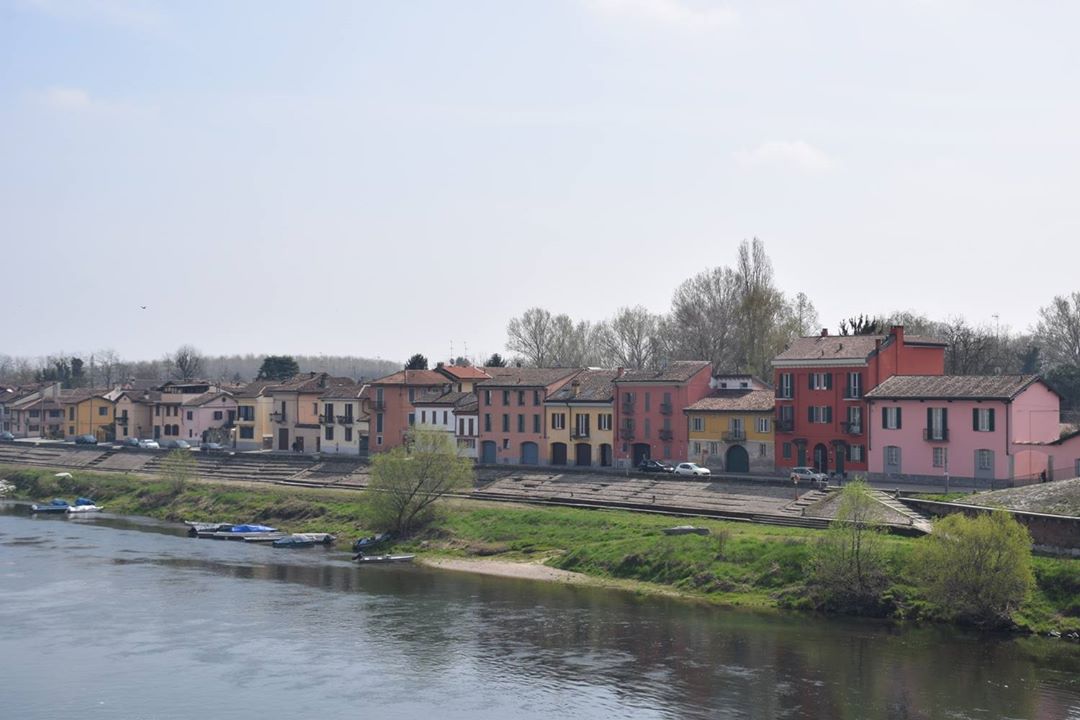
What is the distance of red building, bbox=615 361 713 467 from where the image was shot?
3359 inches

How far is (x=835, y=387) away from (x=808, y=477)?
715cm

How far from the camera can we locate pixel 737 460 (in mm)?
82125

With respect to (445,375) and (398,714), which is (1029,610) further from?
(445,375)

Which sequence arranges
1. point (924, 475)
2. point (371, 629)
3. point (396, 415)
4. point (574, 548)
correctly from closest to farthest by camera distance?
point (371, 629)
point (574, 548)
point (924, 475)
point (396, 415)

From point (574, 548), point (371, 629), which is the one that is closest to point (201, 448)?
point (574, 548)

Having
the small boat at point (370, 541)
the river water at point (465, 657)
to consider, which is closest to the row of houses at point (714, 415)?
the small boat at point (370, 541)

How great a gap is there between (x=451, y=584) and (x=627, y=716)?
23301 millimetres

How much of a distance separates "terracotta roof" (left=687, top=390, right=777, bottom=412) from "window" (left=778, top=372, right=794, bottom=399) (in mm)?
1274

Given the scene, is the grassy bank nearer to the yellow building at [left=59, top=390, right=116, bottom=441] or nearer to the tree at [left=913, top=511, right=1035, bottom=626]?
the tree at [left=913, top=511, right=1035, bottom=626]

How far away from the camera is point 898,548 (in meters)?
53.0

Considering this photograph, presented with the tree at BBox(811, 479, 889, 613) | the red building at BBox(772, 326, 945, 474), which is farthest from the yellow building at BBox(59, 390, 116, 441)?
the tree at BBox(811, 479, 889, 613)

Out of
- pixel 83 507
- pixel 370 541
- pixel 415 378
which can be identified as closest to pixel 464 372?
pixel 415 378

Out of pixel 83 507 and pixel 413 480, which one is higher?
pixel 413 480

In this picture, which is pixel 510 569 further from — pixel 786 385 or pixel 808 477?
pixel 786 385
